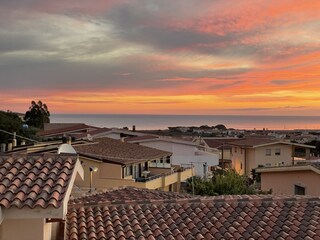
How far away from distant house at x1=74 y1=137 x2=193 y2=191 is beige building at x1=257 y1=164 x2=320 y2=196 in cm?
720

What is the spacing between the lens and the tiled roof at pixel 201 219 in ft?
29.5

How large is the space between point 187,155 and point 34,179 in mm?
36390

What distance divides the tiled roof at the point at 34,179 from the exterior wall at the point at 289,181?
15.5 m

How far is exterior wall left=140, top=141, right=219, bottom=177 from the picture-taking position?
136ft

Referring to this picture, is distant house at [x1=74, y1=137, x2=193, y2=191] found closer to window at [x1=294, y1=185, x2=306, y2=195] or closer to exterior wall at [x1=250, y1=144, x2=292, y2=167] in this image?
window at [x1=294, y1=185, x2=306, y2=195]

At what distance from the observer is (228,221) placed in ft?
31.9

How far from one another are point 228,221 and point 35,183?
4477mm

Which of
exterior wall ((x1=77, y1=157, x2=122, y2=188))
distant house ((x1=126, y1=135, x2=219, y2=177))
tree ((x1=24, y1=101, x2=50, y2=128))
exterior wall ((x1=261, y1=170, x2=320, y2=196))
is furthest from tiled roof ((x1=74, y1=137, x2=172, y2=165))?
tree ((x1=24, y1=101, x2=50, y2=128))

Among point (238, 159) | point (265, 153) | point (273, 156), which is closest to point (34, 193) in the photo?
point (265, 153)

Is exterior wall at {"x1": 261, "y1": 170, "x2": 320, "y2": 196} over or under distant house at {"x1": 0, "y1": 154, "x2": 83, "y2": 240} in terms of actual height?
under

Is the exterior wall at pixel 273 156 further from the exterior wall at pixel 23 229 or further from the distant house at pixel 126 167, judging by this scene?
the exterior wall at pixel 23 229

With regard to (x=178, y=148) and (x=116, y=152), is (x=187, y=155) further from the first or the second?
(x=116, y=152)

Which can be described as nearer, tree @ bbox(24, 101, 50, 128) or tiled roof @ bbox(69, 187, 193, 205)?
tiled roof @ bbox(69, 187, 193, 205)

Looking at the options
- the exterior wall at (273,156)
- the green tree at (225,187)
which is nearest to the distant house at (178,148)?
the exterior wall at (273,156)
